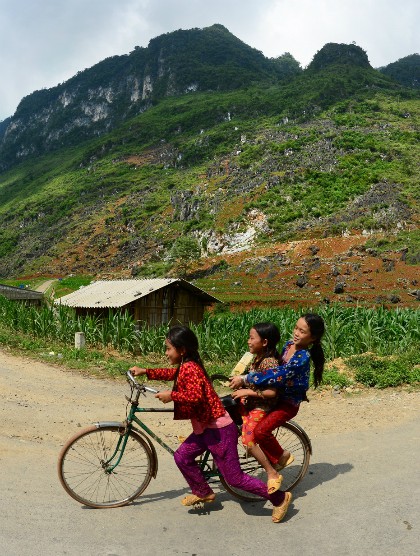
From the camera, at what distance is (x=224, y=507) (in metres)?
4.10

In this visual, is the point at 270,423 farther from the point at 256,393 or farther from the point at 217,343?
the point at 217,343

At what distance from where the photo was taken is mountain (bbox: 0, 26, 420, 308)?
56.8 metres

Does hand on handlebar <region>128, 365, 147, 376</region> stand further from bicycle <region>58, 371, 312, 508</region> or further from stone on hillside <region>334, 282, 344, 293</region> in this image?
stone on hillside <region>334, 282, 344, 293</region>

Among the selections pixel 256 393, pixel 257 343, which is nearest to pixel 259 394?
pixel 256 393

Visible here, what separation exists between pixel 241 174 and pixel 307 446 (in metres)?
79.6

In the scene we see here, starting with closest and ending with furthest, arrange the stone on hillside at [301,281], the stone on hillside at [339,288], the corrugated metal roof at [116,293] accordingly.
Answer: the corrugated metal roof at [116,293]
the stone on hillside at [339,288]
the stone on hillside at [301,281]

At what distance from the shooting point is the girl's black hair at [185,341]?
12.8ft

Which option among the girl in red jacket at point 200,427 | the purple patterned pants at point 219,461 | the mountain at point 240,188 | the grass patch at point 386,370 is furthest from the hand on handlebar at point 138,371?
the mountain at point 240,188

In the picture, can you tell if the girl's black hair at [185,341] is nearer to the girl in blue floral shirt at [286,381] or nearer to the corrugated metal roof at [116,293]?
the girl in blue floral shirt at [286,381]

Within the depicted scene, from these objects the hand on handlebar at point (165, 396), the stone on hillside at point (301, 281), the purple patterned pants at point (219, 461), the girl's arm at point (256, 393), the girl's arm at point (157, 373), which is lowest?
the stone on hillside at point (301, 281)

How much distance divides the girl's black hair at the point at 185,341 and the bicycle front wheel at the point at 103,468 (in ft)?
2.88

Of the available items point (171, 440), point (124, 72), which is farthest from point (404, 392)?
point (124, 72)

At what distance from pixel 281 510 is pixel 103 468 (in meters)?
1.61

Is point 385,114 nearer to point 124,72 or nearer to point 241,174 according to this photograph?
point 241,174
